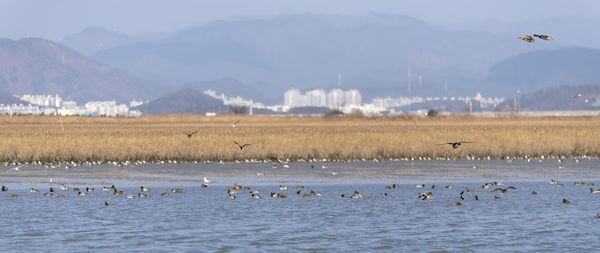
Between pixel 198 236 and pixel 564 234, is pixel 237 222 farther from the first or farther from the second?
pixel 564 234

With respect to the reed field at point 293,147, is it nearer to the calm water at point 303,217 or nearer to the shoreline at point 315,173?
the shoreline at point 315,173

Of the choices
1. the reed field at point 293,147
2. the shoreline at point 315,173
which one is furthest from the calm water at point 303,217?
the reed field at point 293,147

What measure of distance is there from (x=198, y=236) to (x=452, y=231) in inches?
263

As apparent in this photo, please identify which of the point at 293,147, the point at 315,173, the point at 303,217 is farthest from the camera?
the point at 293,147

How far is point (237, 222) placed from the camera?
1164 inches

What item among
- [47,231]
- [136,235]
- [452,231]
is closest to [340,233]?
[452,231]

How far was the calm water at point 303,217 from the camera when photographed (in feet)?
84.6

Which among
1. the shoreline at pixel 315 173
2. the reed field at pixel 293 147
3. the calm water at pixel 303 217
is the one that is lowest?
the calm water at pixel 303 217

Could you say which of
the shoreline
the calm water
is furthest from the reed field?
the calm water

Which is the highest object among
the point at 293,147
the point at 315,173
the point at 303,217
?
the point at 293,147

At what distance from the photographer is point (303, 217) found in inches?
1205

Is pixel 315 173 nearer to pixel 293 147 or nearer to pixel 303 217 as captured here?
pixel 293 147

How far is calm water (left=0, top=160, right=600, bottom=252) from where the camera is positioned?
25797 mm

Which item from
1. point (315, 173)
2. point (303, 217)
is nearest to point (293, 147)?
point (315, 173)
